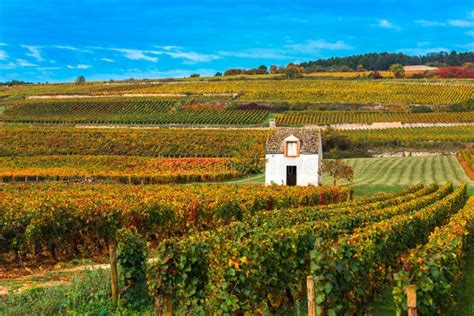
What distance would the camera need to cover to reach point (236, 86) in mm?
128625

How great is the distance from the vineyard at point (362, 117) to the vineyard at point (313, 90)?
1096 cm

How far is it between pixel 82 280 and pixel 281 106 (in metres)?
93.8

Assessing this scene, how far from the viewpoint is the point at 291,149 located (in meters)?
46.8

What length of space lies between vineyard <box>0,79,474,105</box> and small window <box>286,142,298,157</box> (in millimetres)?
63182

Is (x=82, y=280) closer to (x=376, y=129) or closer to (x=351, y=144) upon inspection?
(x=351, y=144)

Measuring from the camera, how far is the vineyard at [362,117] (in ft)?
298

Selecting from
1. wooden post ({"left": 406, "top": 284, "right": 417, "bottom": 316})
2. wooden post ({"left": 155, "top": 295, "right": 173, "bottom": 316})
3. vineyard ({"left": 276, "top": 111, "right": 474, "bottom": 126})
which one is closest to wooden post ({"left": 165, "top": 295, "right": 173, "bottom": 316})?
wooden post ({"left": 155, "top": 295, "right": 173, "bottom": 316})

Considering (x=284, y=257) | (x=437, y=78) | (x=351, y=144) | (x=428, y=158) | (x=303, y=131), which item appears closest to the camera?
→ (x=284, y=257)

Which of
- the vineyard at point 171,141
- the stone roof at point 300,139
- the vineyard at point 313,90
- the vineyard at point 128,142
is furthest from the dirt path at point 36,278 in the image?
the vineyard at point 313,90

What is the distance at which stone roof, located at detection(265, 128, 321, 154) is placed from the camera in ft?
152

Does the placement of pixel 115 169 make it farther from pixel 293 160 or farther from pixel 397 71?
pixel 397 71

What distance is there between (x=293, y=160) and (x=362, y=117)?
1987 inches

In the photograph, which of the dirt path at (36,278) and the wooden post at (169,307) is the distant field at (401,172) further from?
the wooden post at (169,307)

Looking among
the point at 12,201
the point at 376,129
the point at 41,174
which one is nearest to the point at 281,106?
the point at 376,129
